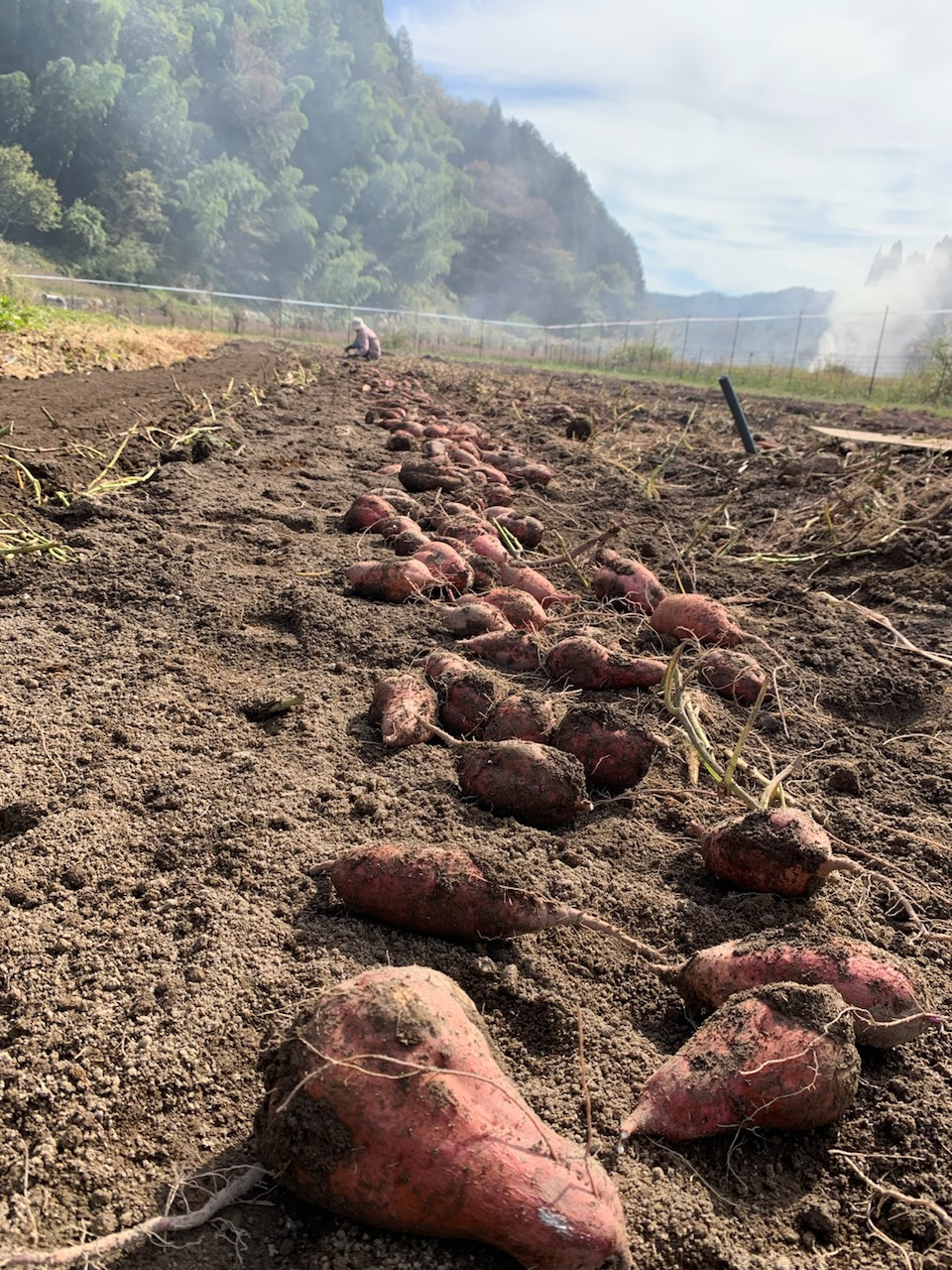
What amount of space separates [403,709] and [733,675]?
1355mm

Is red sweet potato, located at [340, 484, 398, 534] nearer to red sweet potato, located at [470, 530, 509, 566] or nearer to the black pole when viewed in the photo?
red sweet potato, located at [470, 530, 509, 566]

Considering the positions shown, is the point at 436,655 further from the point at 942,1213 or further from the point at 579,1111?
the point at 942,1213

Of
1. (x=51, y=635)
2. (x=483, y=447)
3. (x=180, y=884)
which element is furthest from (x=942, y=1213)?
(x=483, y=447)

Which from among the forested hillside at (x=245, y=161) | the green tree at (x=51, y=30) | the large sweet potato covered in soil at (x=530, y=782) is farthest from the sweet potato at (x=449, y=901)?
the green tree at (x=51, y=30)

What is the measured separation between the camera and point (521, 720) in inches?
106

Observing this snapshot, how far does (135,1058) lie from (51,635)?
216cm

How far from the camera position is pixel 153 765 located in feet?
8.13

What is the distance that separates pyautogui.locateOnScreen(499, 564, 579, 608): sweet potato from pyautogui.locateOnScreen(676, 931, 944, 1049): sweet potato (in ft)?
7.65

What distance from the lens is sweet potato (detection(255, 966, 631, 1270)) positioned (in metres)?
1.29

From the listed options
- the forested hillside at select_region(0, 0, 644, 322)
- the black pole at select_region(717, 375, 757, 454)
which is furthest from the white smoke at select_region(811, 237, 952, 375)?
the forested hillside at select_region(0, 0, 644, 322)

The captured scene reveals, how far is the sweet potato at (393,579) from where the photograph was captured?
395cm

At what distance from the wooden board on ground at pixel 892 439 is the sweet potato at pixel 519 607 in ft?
21.3

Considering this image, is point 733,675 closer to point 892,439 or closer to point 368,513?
point 368,513

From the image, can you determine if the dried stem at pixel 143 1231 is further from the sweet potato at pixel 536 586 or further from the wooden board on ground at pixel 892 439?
the wooden board on ground at pixel 892 439
